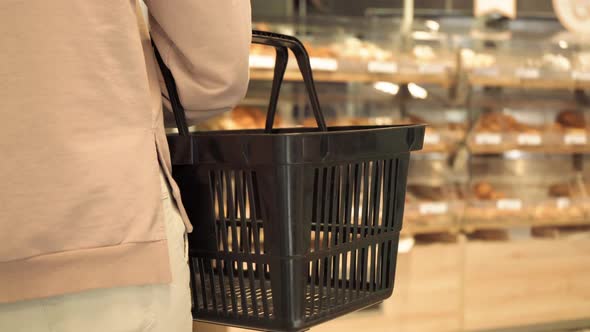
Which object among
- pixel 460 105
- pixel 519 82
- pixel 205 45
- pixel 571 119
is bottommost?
pixel 571 119

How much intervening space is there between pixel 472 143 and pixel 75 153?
129 inches

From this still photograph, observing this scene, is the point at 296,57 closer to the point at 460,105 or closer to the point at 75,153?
the point at 75,153

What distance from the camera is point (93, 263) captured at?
0.88 meters

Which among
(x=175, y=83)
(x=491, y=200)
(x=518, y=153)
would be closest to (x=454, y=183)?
(x=491, y=200)

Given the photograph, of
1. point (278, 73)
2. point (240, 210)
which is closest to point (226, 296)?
point (240, 210)

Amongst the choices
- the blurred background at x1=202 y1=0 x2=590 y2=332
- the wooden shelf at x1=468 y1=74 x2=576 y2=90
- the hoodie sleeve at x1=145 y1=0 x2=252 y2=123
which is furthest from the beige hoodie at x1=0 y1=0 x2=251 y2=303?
the wooden shelf at x1=468 y1=74 x2=576 y2=90

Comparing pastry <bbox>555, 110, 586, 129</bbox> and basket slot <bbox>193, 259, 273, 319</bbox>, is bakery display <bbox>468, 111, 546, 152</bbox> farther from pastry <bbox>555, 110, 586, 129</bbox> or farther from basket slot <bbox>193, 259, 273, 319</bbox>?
basket slot <bbox>193, 259, 273, 319</bbox>

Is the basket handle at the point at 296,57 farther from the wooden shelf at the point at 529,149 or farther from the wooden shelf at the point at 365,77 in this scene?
the wooden shelf at the point at 529,149

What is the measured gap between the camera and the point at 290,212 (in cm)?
98

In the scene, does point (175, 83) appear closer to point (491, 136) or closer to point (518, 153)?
point (491, 136)

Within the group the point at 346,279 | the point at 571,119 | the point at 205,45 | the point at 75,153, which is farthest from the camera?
the point at 571,119

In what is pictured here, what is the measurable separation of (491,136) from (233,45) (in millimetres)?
3166

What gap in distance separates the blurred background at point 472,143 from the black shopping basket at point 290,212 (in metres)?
2.43

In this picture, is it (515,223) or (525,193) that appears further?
(525,193)
